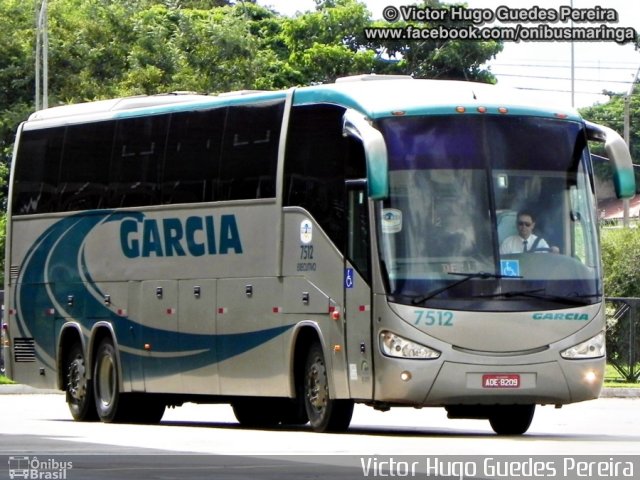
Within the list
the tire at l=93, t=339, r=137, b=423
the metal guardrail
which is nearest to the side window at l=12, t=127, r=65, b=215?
the tire at l=93, t=339, r=137, b=423

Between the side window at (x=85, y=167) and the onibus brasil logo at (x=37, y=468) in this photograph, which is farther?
the side window at (x=85, y=167)

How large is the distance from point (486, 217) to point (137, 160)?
616cm

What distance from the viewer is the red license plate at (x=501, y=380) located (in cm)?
1816

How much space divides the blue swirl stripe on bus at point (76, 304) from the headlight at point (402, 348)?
11.0 feet

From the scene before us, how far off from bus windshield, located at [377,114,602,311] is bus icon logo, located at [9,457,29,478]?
471 centimetres

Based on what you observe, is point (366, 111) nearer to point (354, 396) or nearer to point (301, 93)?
point (301, 93)

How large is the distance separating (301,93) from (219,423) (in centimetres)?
526

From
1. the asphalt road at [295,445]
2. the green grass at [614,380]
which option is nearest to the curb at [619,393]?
the green grass at [614,380]

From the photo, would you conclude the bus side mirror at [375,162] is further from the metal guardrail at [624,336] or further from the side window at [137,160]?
the metal guardrail at [624,336]

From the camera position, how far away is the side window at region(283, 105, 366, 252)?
62.6ft

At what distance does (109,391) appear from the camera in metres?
23.7

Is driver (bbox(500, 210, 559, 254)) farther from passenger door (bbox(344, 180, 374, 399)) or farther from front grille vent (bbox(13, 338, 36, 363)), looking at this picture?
front grille vent (bbox(13, 338, 36, 363))

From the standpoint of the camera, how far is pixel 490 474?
13.6 meters

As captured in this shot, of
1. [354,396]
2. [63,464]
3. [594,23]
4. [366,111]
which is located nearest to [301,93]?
[366,111]
